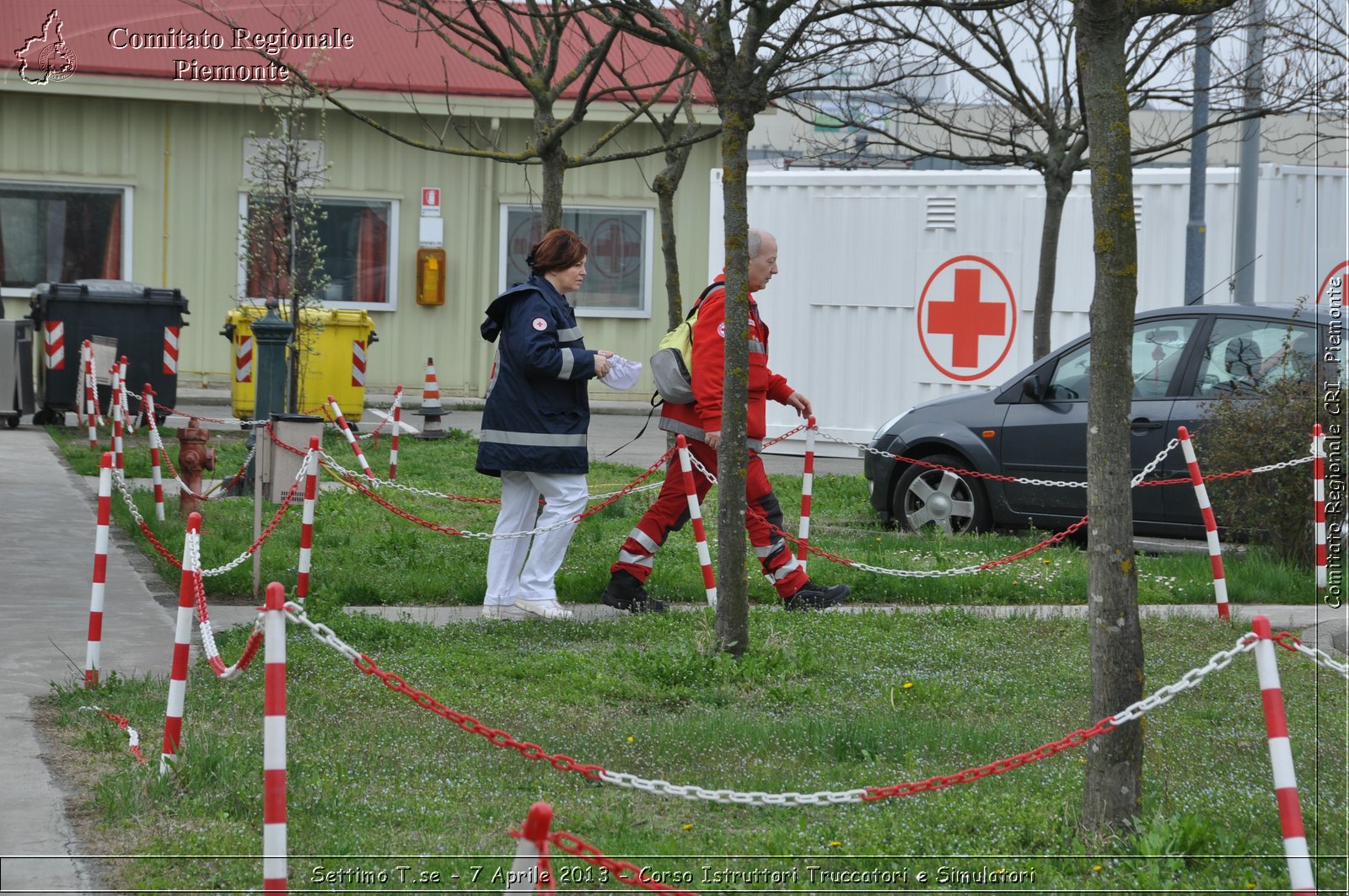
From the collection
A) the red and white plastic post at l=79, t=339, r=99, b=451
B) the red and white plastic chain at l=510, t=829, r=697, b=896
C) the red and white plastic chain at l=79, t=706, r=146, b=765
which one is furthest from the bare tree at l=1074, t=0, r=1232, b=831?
the red and white plastic post at l=79, t=339, r=99, b=451

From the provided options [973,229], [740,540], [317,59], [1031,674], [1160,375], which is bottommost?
[1031,674]

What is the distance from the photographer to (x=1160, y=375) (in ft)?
35.0

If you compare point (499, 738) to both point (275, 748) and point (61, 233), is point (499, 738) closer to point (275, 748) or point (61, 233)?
point (275, 748)

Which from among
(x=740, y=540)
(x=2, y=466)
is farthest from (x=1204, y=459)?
(x=2, y=466)

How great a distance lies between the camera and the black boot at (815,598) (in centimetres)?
863

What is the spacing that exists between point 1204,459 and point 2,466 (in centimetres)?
970

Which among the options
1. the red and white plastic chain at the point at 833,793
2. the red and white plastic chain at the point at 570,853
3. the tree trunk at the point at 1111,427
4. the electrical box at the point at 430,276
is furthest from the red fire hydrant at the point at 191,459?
the electrical box at the point at 430,276

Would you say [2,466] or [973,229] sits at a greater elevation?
[973,229]

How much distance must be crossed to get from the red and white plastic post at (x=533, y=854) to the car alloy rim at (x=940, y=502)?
838 cm

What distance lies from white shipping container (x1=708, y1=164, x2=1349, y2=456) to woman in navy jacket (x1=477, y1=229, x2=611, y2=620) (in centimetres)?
719

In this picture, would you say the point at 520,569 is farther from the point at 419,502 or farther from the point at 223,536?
the point at 419,502

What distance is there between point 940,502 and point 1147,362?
1.69m

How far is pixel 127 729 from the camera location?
19.2ft

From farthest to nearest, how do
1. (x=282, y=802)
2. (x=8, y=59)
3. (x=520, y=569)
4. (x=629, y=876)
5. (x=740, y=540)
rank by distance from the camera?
(x=8, y=59)
(x=520, y=569)
(x=740, y=540)
(x=282, y=802)
(x=629, y=876)
